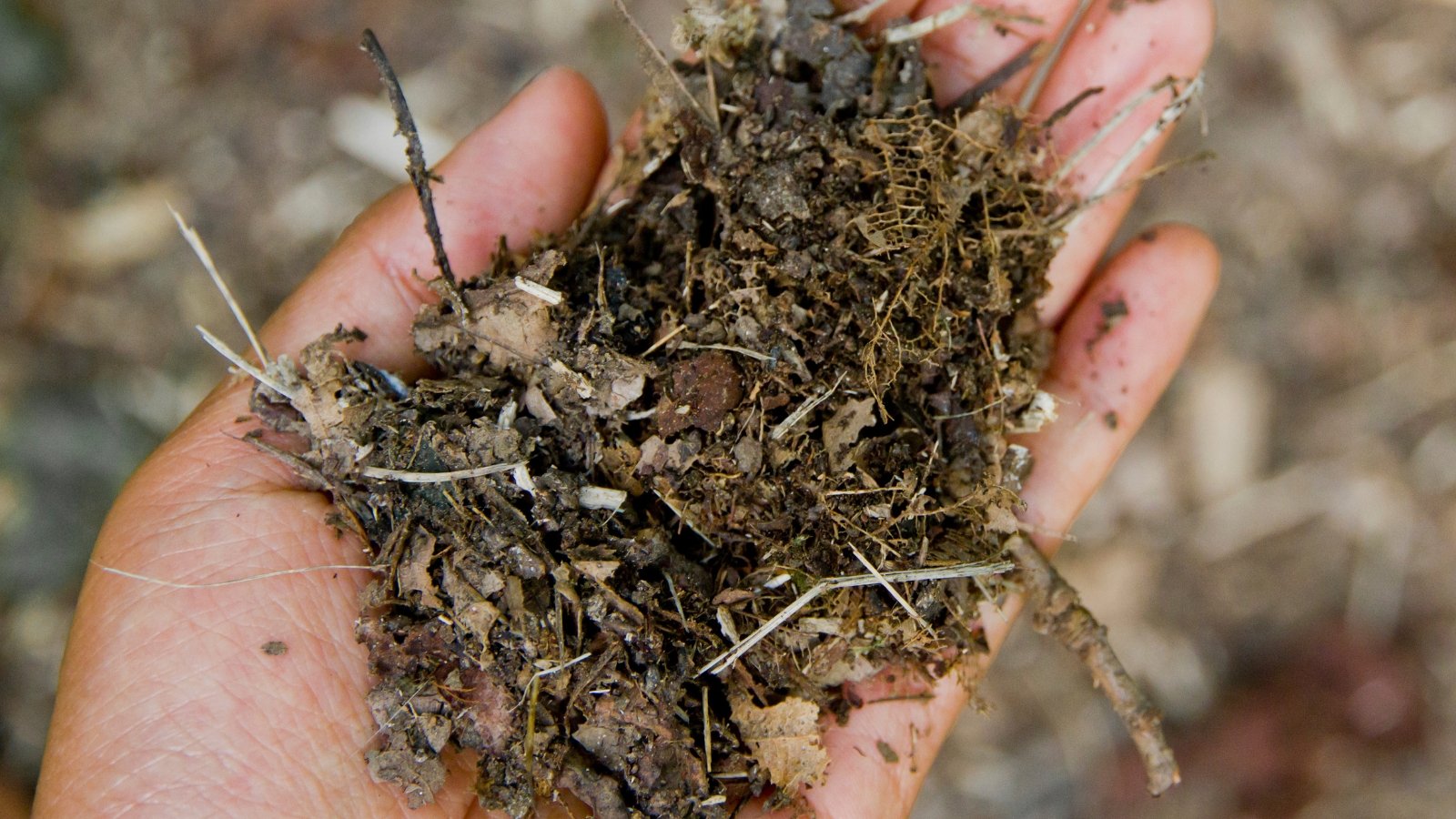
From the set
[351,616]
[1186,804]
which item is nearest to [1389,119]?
[1186,804]

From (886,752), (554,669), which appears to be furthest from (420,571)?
(886,752)

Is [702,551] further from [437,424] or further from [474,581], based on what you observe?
[437,424]

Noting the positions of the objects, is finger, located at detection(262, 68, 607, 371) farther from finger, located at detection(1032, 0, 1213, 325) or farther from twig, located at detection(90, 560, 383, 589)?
finger, located at detection(1032, 0, 1213, 325)

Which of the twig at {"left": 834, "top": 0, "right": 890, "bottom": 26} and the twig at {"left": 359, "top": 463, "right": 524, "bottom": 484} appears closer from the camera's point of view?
the twig at {"left": 359, "top": 463, "right": 524, "bottom": 484}

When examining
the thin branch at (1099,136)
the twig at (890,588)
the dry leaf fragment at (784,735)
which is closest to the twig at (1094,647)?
the twig at (890,588)

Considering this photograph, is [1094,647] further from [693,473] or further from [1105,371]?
[693,473]

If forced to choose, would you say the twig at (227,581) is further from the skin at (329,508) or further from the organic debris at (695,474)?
the organic debris at (695,474)

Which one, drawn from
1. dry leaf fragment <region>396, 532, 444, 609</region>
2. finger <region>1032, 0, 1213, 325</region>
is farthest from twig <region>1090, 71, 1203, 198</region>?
dry leaf fragment <region>396, 532, 444, 609</region>
